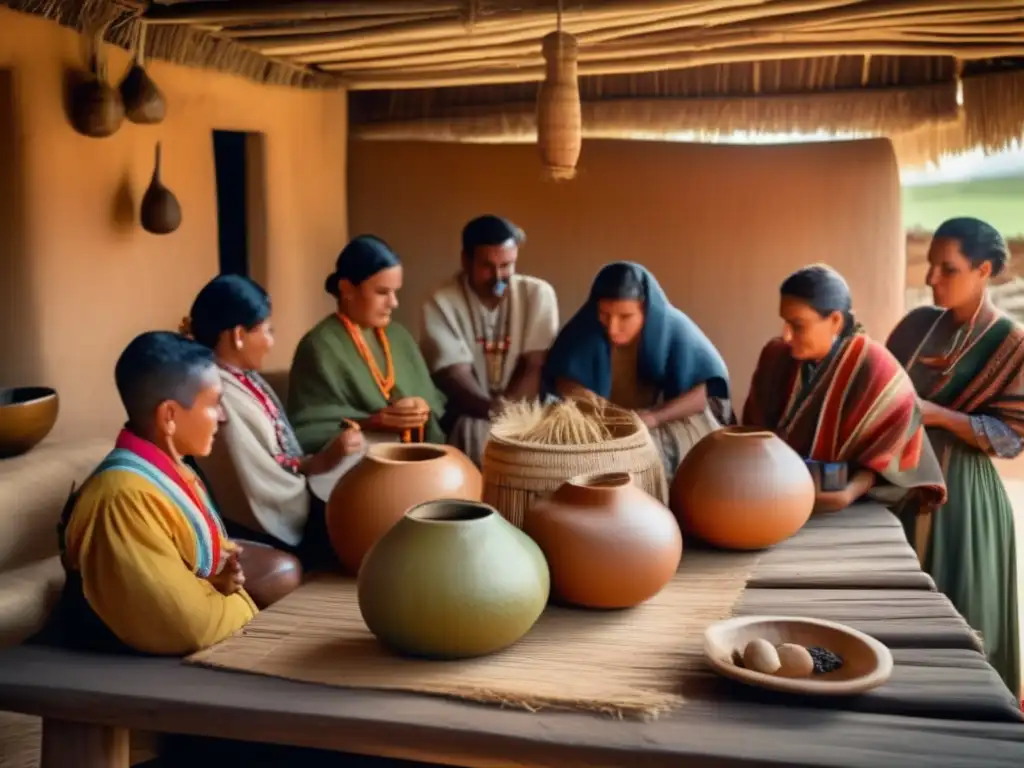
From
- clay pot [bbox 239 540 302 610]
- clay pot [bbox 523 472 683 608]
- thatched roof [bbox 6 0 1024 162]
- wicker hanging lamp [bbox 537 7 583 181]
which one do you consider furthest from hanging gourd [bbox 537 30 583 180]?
clay pot [bbox 239 540 302 610]

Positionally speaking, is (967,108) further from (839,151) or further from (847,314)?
(847,314)

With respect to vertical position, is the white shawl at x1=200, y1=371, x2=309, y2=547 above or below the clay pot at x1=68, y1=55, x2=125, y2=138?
below

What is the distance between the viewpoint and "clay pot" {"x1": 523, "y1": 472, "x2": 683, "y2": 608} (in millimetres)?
2174

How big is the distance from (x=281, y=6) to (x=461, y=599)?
263cm

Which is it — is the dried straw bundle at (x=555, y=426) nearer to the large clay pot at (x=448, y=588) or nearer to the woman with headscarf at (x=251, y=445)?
the large clay pot at (x=448, y=588)

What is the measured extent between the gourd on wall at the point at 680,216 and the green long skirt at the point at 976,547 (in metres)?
1.85

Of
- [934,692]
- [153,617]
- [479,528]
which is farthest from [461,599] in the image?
[934,692]

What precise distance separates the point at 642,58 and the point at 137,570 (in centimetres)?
334

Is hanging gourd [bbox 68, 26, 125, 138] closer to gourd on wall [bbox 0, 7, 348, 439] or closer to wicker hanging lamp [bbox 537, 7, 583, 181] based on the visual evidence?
gourd on wall [bbox 0, 7, 348, 439]

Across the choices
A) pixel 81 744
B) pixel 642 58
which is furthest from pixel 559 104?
pixel 81 744

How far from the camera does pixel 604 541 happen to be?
2.17 metres

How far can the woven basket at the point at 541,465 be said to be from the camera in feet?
7.63

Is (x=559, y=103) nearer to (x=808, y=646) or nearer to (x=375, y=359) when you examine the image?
(x=375, y=359)

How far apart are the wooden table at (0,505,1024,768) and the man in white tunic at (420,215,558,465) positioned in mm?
2147
